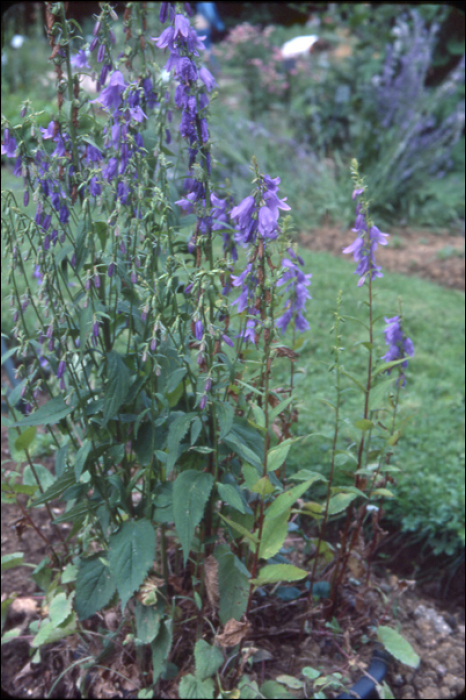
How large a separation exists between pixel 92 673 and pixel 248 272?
1.34 m

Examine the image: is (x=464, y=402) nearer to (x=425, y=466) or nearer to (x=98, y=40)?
(x=425, y=466)

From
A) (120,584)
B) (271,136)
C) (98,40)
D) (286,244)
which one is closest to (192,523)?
(120,584)

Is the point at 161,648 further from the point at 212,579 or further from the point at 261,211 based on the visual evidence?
the point at 261,211

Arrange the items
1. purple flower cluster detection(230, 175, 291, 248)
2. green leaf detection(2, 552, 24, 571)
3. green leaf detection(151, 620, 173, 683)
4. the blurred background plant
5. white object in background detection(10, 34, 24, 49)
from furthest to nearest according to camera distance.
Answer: white object in background detection(10, 34, 24, 49), the blurred background plant, green leaf detection(2, 552, 24, 571), green leaf detection(151, 620, 173, 683), purple flower cluster detection(230, 175, 291, 248)

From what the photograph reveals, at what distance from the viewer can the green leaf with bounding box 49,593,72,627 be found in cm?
184

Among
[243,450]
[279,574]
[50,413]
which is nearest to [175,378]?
[243,450]

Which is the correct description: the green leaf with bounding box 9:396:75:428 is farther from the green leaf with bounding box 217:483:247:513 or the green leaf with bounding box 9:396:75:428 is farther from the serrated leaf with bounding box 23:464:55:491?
the serrated leaf with bounding box 23:464:55:491

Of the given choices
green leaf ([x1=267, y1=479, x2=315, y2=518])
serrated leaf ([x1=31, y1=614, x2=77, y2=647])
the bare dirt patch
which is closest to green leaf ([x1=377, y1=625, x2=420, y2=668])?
green leaf ([x1=267, y1=479, x2=315, y2=518])

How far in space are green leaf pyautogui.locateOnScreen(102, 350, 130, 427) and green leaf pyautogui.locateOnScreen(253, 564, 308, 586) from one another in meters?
0.58

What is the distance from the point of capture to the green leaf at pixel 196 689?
168cm

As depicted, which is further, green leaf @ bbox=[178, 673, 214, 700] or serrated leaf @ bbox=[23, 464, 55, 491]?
serrated leaf @ bbox=[23, 464, 55, 491]

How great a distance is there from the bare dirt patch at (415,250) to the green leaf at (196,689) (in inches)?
157

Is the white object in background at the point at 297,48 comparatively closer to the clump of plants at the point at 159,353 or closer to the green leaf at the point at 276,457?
the clump of plants at the point at 159,353

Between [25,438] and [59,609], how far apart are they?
52 cm
